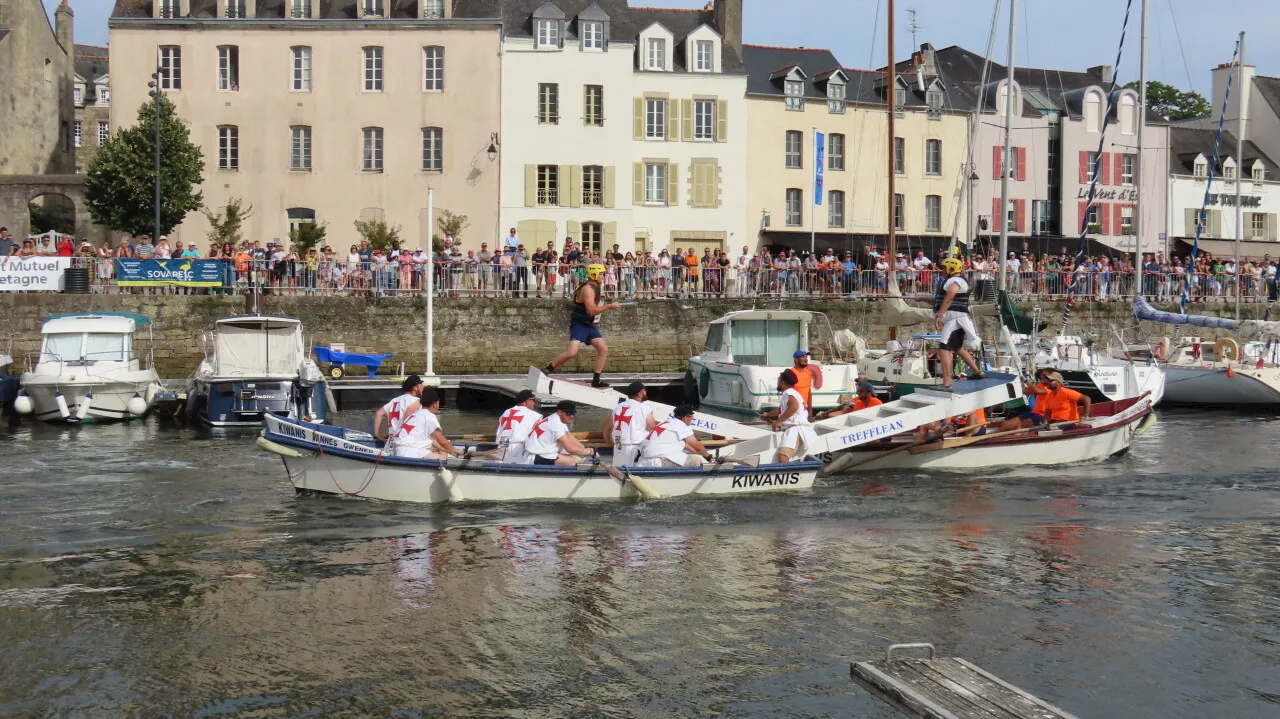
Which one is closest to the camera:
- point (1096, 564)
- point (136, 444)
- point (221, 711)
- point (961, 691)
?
point (961, 691)

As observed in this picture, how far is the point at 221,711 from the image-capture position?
9469mm

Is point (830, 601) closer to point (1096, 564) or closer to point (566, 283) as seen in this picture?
point (1096, 564)

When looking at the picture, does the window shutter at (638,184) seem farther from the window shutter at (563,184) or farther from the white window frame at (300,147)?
the white window frame at (300,147)

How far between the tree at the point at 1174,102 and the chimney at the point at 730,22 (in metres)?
35.5

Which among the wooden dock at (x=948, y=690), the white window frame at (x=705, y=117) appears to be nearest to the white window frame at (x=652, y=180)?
the white window frame at (x=705, y=117)

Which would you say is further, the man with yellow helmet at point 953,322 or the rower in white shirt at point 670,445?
the man with yellow helmet at point 953,322

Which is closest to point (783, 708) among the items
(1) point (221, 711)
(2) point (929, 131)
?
(1) point (221, 711)

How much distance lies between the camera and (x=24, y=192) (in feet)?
141

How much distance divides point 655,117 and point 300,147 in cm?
1193

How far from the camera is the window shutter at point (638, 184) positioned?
45.5 m

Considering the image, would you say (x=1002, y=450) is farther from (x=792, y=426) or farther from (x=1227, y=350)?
(x=1227, y=350)

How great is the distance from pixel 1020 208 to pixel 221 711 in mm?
48788

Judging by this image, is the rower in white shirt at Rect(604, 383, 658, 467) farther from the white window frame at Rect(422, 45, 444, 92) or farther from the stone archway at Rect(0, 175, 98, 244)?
the stone archway at Rect(0, 175, 98, 244)

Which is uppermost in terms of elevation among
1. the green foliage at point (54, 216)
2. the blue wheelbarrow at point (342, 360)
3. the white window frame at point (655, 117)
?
the white window frame at point (655, 117)
